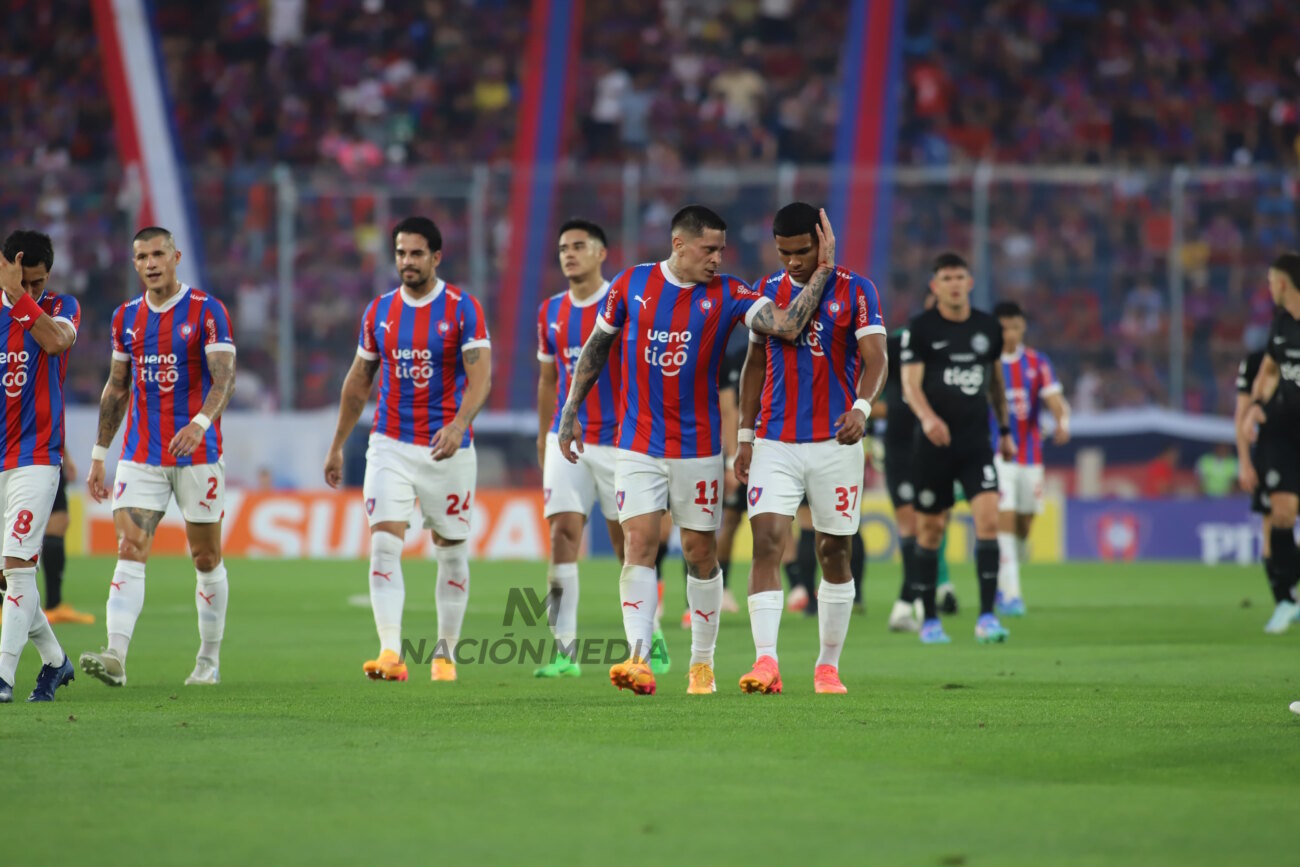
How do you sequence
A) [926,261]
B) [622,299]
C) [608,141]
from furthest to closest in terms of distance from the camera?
[608,141] < [926,261] < [622,299]

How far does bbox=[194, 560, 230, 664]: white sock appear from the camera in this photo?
9805 millimetres

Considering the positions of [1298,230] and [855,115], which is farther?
[855,115]

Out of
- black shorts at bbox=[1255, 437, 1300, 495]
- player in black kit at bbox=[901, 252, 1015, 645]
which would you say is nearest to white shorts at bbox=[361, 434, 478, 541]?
player in black kit at bbox=[901, 252, 1015, 645]

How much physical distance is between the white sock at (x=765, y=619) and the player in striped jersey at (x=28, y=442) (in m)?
3.36

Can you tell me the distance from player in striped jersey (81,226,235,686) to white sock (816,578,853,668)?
3302 millimetres

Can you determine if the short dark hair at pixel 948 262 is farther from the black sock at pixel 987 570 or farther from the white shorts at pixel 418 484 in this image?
the white shorts at pixel 418 484

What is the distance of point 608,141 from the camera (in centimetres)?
3042

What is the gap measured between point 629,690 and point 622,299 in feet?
6.36

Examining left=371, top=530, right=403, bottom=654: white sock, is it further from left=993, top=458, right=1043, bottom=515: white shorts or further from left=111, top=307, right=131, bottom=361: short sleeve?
left=993, top=458, right=1043, bottom=515: white shorts

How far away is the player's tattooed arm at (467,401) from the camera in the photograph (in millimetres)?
9836

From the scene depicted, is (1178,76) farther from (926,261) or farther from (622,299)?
(622,299)

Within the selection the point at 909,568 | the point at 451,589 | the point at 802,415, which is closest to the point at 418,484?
the point at 451,589

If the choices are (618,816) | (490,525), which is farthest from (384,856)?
(490,525)

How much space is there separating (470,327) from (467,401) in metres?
0.44
